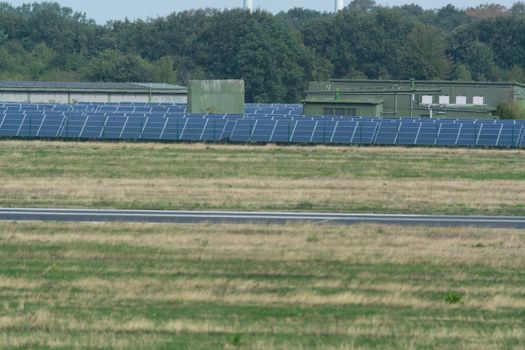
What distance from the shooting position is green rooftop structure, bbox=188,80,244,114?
100 metres

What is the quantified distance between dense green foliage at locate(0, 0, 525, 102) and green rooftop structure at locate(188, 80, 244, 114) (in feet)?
176

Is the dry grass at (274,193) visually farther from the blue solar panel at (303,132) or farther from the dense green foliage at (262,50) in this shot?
the dense green foliage at (262,50)

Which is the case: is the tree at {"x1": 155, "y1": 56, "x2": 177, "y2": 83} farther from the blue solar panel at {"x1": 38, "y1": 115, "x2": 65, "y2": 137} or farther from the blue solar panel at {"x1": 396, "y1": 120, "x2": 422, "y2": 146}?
the blue solar panel at {"x1": 396, "y1": 120, "x2": 422, "y2": 146}

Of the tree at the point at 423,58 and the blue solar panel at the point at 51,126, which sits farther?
the tree at the point at 423,58

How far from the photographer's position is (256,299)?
2466cm

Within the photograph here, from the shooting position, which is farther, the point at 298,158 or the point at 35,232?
the point at 298,158

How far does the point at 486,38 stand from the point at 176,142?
10775cm

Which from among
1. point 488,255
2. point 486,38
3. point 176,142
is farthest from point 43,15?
point 488,255

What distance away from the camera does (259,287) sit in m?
26.1

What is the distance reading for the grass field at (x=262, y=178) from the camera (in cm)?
4556

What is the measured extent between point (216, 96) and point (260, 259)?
2837 inches

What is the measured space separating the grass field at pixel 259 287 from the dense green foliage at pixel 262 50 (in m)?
122

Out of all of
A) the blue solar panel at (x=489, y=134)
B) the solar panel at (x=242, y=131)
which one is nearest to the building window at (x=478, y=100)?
the blue solar panel at (x=489, y=134)

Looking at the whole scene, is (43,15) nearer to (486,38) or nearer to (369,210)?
(486,38)
